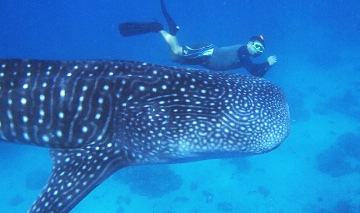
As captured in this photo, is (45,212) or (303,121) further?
(303,121)

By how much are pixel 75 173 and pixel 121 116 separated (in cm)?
116

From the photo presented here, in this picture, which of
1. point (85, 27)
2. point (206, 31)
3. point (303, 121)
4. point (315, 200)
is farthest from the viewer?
point (85, 27)

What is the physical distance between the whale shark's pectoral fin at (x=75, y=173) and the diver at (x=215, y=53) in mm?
Result: 9025

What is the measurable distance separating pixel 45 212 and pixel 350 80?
31.5 metres

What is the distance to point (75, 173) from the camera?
4.30 meters

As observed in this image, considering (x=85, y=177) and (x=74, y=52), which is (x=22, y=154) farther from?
(x=74, y=52)

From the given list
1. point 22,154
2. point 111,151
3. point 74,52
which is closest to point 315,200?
point 111,151

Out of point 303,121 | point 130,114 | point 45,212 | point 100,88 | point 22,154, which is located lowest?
point 22,154

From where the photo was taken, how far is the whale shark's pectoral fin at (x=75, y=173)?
13.3 feet

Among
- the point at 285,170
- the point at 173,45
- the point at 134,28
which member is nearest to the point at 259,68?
the point at 173,45

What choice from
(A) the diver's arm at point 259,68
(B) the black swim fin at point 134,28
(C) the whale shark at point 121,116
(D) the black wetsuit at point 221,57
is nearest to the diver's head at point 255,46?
(D) the black wetsuit at point 221,57

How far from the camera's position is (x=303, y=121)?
2169 cm

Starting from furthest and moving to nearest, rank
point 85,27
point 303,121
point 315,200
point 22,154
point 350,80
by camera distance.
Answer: point 85,27, point 350,80, point 22,154, point 303,121, point 315,200

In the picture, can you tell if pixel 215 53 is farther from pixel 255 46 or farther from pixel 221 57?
pixel 255 46
